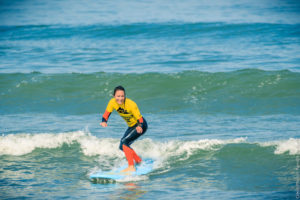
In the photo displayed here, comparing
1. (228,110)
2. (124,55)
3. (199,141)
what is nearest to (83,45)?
(124,55)

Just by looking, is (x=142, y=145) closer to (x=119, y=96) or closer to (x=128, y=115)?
(x=128, y=115)

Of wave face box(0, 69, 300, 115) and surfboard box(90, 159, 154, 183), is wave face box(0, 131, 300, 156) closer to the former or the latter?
surfboard box(90, 159, 154, 183)

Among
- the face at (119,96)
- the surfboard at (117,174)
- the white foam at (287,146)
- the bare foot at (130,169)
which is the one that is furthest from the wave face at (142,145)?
the face at (119,96)

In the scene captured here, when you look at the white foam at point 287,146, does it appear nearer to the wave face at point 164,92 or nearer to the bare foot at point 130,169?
the bare foot at point 130,169

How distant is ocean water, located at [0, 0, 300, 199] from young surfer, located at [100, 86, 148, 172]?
2.15ft

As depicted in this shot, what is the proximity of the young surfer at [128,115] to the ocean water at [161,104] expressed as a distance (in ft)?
2.15

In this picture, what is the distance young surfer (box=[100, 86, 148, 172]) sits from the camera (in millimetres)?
7121

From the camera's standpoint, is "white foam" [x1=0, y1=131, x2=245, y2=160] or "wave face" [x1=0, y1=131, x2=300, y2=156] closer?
"wave face" [x1=0, y1=131, x2=300, y2=156]

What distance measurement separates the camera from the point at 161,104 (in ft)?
43.9

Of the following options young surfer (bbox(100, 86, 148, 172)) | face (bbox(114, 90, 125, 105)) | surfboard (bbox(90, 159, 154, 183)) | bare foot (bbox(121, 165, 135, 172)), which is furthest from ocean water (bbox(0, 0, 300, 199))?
face (bbox(114, 90, 125, 105))

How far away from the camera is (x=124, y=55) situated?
2083 centimetres

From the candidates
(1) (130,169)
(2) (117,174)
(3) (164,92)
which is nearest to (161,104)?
(3) (164,92)

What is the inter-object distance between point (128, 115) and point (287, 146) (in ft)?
10.9

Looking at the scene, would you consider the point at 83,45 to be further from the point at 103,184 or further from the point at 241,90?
the point at 103,184
